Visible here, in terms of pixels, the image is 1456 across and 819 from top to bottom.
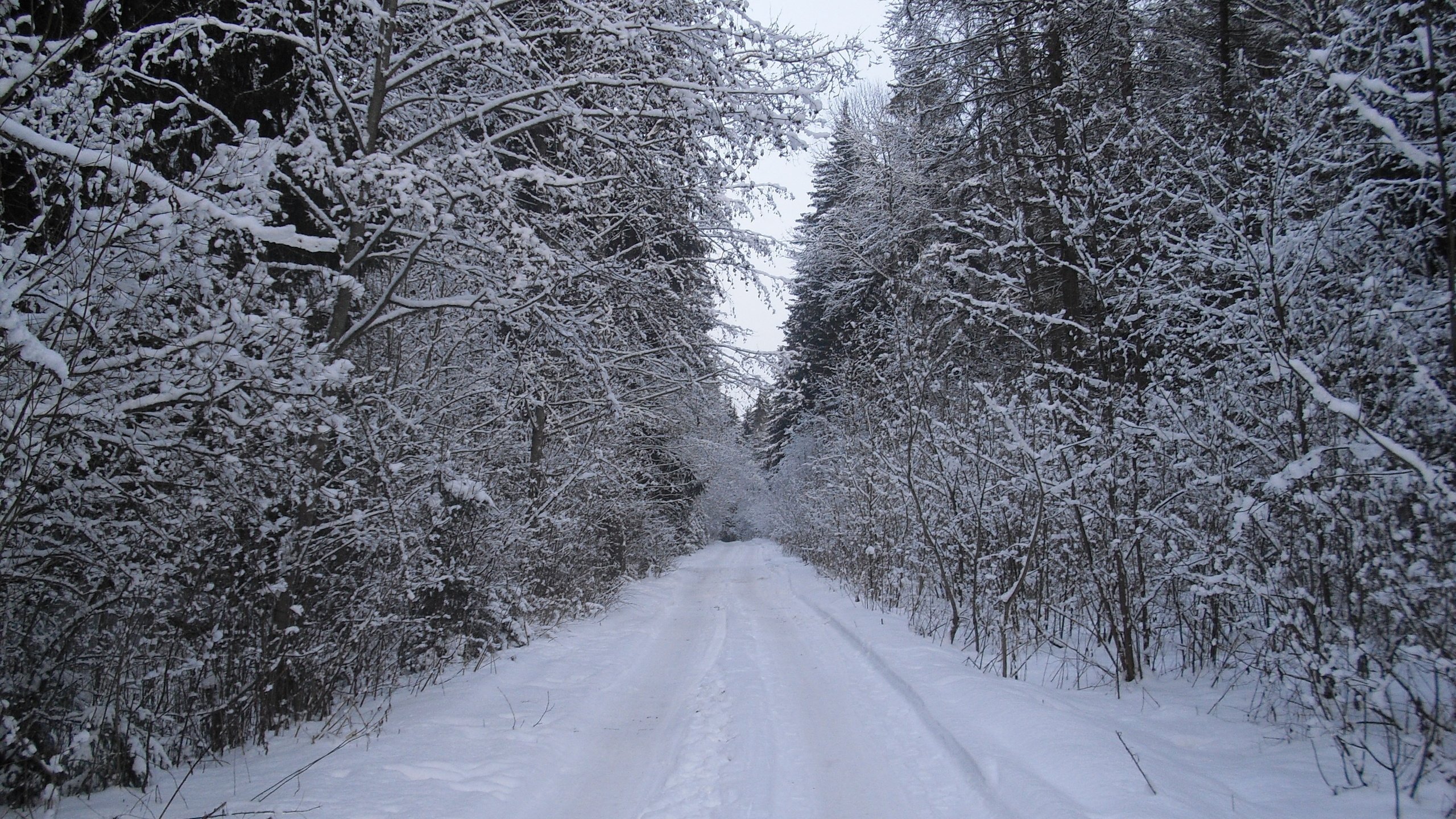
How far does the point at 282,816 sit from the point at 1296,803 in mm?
4884

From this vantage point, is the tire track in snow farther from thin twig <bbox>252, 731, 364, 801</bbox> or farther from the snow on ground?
thin twig <bbox>252, 731, 364, 801</bbox>

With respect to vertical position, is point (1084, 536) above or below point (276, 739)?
above

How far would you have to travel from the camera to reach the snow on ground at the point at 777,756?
3463 mm

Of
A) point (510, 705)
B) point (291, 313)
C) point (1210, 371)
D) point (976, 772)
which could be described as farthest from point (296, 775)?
point (1210, 371)

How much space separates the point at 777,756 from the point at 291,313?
423 cm

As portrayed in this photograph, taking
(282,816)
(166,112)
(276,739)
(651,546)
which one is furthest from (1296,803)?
(651,546)

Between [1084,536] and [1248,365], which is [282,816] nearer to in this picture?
[1084,536]

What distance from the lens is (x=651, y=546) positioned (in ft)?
62.2

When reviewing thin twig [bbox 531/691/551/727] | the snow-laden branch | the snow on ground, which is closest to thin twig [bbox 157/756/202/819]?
the snow on ground

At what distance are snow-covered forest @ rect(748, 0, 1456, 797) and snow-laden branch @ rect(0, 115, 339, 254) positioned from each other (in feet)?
16.9

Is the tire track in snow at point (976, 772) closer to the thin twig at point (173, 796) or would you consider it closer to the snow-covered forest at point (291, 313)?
the snow-covered forest at point (291, 313)

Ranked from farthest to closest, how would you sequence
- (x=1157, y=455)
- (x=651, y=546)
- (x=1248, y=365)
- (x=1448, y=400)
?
(x=651, y=546)
(x=1157, y=455)
(x=1248, y=365)
(x=1448, y=400)

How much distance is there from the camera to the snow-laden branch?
291 cm

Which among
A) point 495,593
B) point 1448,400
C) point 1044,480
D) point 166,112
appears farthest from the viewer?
point 495,593
